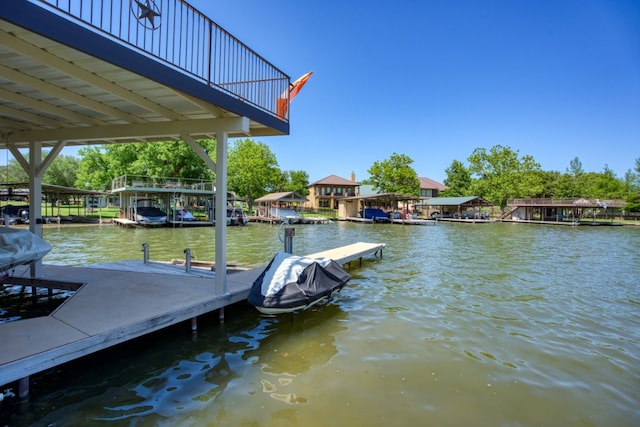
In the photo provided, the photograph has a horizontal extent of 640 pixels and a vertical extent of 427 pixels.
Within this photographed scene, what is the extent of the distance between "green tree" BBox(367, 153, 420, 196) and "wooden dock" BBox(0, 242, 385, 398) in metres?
47.3

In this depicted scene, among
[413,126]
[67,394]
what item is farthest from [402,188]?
[67,394]

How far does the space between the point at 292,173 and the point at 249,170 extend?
21069mm

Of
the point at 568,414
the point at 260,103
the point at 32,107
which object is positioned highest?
the point at 260,103

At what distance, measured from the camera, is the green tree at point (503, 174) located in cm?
5388

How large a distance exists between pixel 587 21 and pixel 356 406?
2051cm

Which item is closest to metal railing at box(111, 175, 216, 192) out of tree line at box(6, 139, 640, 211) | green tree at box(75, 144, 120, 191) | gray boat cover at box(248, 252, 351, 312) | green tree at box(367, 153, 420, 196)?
tree line at box(6, 139, 640, 211)

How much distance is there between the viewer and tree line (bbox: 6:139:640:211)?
3844cm

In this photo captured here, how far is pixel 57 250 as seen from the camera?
50.1 ft

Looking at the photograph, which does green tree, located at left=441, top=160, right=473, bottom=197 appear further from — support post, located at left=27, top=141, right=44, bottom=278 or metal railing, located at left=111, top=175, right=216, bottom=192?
support post, located at left=27, top=141, right=44, bottom=278

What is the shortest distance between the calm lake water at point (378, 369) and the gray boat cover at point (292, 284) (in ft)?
1.92

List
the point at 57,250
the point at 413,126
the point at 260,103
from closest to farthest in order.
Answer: the point at 260,103 → the point at 57,250 → the point at 413,126

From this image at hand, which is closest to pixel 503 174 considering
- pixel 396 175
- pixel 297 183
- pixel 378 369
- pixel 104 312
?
pixel 396 175

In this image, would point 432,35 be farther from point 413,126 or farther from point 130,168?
point 130,168

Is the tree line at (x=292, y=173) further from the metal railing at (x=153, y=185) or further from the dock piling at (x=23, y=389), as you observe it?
the dock piling at (x=23, y=389)
